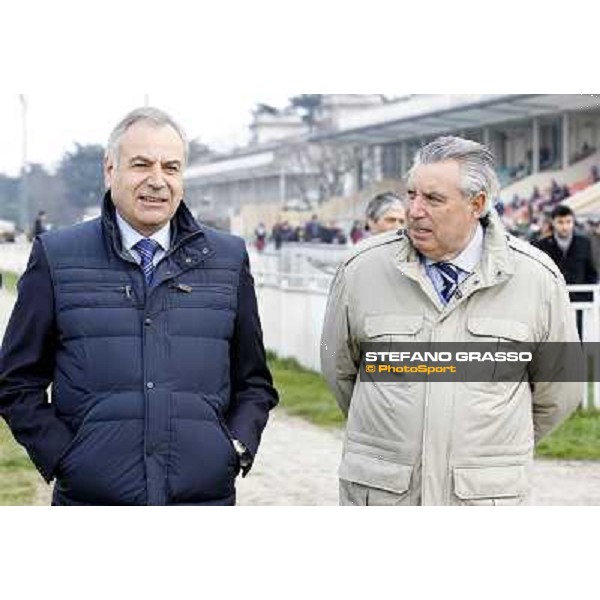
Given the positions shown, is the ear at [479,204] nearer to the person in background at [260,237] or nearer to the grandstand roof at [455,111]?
the grandstand roof at [455,111]

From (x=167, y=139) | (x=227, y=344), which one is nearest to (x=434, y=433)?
(x=227, y=344)

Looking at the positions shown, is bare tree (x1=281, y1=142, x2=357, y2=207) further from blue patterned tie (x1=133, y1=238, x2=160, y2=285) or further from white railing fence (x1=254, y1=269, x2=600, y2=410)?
blue patterned tie (x1=133, y1=238, x2=160, y2=285)

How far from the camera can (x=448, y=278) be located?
231 centimetres

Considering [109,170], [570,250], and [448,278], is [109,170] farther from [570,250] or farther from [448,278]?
[570,250]

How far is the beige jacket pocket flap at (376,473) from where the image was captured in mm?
2277

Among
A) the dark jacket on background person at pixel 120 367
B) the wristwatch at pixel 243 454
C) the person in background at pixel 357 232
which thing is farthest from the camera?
the person in background at pixel 357 232

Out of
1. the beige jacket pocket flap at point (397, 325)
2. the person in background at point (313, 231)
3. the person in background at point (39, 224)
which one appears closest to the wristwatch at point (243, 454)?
the beige jacket pocket flap at point (397, 325)

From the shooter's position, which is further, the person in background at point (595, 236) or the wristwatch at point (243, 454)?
the person in background at point (595, 236)

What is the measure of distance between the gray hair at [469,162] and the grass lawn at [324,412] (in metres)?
0.70

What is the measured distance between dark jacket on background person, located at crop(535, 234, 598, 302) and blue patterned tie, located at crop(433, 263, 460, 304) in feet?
1.93

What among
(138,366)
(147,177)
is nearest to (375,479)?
(138,366)

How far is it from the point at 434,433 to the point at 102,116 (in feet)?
3.69

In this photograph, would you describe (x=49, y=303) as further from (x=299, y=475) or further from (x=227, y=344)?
(x=299, y=475)
